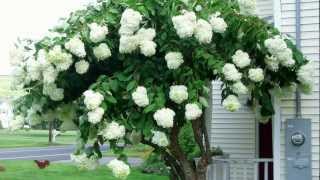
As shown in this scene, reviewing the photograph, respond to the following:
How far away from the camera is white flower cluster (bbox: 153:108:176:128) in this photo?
6.60 m

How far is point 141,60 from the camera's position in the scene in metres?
7.16

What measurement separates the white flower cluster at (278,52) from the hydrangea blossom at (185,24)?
3.04ft

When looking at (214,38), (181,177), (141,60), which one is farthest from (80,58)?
(181,177)

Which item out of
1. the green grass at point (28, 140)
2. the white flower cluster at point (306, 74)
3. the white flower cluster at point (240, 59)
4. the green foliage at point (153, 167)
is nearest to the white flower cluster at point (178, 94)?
the white flower cluster at point (240, 59)

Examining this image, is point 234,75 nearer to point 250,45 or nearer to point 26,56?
point 250,45

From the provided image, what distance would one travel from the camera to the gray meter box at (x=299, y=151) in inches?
303

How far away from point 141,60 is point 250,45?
125 cm

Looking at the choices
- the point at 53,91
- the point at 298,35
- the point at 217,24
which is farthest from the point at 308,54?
the point at 53,91

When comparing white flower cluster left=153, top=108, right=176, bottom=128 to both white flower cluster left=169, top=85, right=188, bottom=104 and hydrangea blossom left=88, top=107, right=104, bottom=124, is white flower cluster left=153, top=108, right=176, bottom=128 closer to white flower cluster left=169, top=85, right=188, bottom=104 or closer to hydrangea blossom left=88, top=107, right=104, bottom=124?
white flower cluster left=169, top=85, right=188, bottom=104

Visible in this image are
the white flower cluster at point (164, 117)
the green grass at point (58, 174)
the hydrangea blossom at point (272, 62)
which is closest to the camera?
the white flower cluster at point (164, 117)

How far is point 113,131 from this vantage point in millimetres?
6691

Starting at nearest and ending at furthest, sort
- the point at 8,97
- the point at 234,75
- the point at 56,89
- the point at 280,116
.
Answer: the point at 234,75, the point at 56,89, the point at 280,116, the point at 8,97

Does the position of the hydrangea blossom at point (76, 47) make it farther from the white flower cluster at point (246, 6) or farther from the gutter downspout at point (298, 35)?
the gutter downspout at point (298, 35)

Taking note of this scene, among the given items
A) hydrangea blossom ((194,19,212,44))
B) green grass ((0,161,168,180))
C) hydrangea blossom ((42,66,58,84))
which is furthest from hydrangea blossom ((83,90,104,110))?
green grass ((0,161,168,180))
